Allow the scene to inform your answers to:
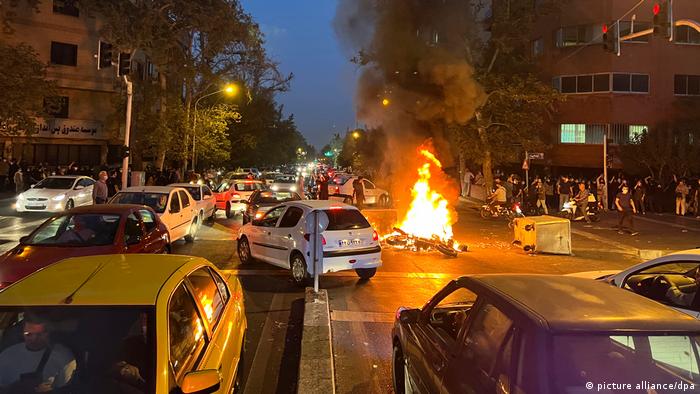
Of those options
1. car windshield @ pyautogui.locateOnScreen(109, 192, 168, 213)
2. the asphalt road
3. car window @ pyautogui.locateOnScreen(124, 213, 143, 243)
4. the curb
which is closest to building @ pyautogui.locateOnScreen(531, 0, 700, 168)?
the asphalt road

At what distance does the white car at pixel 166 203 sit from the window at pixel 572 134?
2759 centimetres

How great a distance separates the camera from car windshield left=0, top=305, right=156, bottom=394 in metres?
2.77

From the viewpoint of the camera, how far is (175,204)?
12562 mm

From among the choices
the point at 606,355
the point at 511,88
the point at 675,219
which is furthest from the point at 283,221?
the point at 511,88

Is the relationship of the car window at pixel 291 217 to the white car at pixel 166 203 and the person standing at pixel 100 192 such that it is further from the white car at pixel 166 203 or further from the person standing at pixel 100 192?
the person standing at pixel 100 192

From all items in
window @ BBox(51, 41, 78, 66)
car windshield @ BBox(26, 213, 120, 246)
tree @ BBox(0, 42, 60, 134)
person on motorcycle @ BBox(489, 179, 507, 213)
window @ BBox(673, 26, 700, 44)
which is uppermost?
window @ BBox(673, 26, 700, 44)

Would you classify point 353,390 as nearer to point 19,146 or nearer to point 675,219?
point 675,219

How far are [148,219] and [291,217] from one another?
2.40 m

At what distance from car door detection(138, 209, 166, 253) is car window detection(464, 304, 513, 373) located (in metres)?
6.07

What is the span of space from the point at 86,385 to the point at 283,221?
22.5 ft

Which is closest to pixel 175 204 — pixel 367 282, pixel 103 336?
pixel 367 282

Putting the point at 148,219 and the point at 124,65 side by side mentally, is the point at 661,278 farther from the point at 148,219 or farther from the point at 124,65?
the point at 124,65

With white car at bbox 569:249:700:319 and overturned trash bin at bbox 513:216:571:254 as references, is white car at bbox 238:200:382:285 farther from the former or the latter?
overturned trash bin at bbox 513:216:571:254

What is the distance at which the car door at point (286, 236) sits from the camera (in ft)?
29.9
